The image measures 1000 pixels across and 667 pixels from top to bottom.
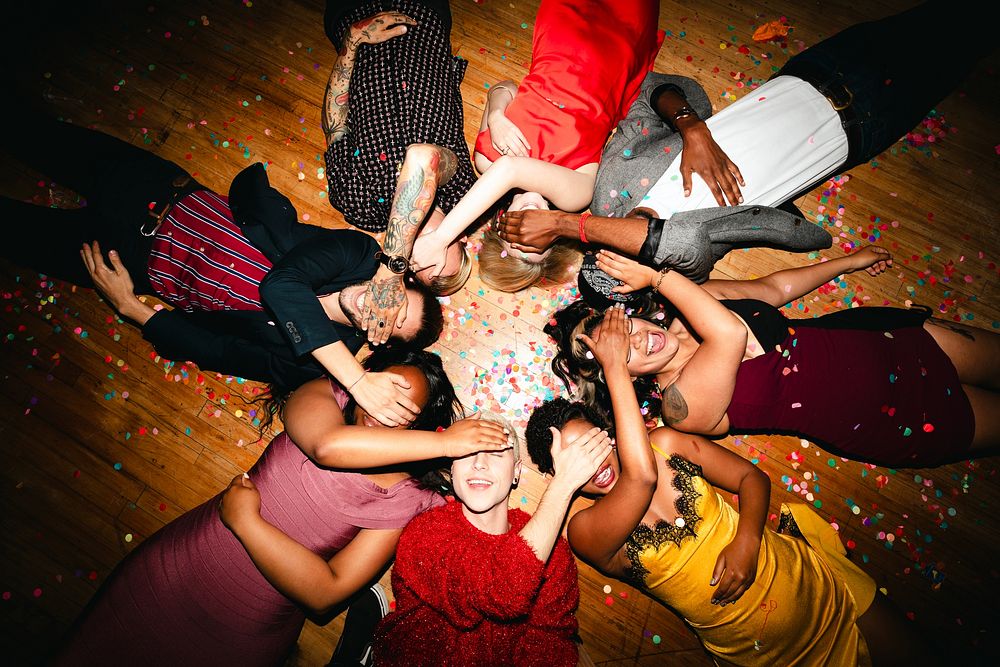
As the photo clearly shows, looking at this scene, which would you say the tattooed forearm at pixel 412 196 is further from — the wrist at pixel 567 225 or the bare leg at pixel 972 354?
the bare leg at pixel 972 354

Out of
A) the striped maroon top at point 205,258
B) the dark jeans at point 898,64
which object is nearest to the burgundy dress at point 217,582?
the striped maroon top at point 205,258

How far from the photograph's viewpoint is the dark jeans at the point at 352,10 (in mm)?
2467

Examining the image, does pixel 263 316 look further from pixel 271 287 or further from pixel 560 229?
pixel 560 229

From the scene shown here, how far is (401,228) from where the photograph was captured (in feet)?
7.27

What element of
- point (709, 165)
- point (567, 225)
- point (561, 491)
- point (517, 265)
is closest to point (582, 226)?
point (567, 225)

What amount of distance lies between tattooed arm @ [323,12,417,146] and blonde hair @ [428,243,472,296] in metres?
0.98

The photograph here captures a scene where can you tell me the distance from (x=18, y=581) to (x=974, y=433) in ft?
16.7

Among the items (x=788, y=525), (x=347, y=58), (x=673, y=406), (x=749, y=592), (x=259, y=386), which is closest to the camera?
(x=749, y=592)

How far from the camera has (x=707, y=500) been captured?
2137mm

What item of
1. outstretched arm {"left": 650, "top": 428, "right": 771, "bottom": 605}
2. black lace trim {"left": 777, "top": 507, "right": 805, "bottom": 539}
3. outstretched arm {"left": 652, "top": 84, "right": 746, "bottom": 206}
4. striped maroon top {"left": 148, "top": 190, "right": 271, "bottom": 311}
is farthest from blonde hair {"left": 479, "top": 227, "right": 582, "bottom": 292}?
black lace trim {"left": 777, "top": 507, "right": 805, "bottom": 539}

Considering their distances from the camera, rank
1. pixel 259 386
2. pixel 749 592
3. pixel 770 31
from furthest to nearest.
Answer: pixel 770 31 < pixel 259 386 < pixel 749 592

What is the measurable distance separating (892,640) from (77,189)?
15.6ft

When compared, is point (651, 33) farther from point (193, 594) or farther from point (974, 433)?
point (193, 594)

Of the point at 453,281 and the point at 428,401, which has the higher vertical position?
the point at 453,281
